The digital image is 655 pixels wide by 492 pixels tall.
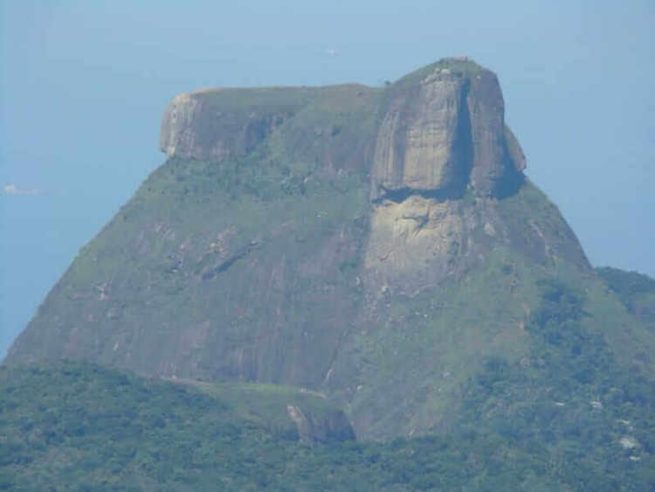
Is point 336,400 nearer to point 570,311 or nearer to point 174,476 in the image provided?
point 570,311

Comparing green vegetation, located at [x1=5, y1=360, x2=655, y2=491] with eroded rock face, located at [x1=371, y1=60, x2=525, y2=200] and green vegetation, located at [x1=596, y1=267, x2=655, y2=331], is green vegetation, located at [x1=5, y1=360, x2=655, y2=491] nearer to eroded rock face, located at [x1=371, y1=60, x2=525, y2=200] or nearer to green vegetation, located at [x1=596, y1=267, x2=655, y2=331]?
eroded rock face, located at [x1=371, y1=60, x2=525, y2=200]

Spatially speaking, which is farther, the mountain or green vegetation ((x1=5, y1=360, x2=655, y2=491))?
the mountain

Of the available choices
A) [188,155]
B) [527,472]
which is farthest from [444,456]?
[188,155]

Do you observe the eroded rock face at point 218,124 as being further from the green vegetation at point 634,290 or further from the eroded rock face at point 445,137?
the green vegetation at point 634,290

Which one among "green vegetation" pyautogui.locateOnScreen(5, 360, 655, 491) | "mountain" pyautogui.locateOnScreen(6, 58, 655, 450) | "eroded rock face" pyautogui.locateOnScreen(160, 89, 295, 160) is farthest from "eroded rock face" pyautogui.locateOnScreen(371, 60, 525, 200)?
"green vegetation" pyautogui.locateOnScreen(5, 360, 655, 491)

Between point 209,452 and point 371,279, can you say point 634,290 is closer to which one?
point 371,279

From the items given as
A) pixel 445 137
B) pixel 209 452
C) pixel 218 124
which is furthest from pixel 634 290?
pixel 209 452
